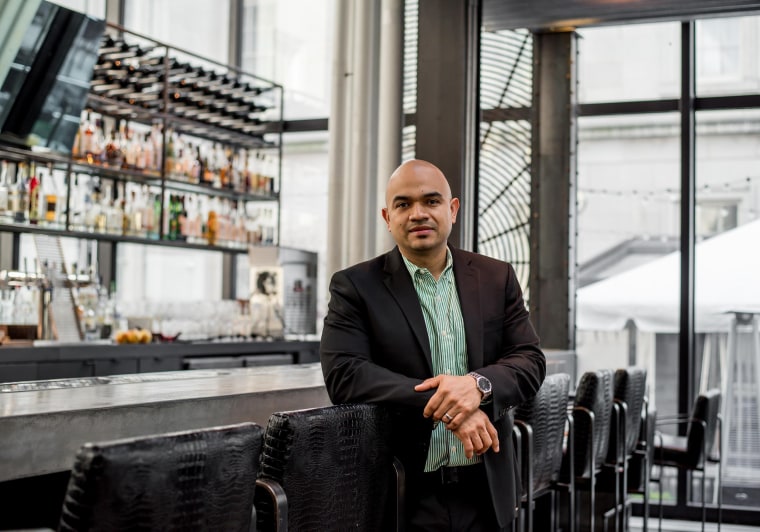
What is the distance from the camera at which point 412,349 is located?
7.14ft

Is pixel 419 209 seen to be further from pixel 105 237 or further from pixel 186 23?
pixel 186 23

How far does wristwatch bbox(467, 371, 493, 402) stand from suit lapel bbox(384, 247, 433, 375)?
12 centimetres

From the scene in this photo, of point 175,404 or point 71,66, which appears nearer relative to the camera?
point 175,404

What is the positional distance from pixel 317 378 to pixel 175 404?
968 millimetres

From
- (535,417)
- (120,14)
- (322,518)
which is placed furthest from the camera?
(120,14)

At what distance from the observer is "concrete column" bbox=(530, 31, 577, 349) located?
240 inches

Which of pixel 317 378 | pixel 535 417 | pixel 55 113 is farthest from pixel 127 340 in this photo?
pixel 535 417

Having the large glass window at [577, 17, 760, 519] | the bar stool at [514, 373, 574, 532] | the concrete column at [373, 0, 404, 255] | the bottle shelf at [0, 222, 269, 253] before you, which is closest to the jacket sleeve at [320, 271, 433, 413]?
the bar stool at [514, 373, 574, 532]

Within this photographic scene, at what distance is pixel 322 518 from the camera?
1782 millimetres

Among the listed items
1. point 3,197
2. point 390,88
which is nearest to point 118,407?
point 390,88

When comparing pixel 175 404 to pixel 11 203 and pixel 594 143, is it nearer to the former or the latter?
pixel 11 203

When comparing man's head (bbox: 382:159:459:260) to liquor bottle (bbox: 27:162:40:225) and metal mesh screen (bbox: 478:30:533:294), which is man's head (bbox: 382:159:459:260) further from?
metal mesh screen (bbox: 478:30:533:294)

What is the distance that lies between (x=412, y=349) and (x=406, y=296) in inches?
4.9

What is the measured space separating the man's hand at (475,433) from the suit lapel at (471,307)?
18 cm
